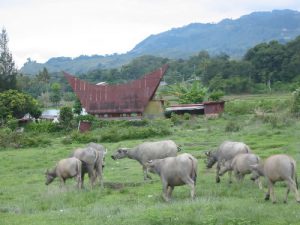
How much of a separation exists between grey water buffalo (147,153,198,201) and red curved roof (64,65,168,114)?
40.8 meters

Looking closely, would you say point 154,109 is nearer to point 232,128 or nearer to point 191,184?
point 232,128

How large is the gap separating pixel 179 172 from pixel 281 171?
2942 millimetres

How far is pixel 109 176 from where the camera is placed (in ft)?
72.3

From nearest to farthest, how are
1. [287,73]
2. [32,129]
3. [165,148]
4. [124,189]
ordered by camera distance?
[124,189]
[165,148]
[32,129]
[287,73]

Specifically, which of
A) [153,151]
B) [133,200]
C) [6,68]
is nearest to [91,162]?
[153,151]

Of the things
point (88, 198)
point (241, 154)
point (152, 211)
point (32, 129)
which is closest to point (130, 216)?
point (152, 211)

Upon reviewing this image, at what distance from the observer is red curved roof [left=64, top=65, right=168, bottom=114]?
5697cm

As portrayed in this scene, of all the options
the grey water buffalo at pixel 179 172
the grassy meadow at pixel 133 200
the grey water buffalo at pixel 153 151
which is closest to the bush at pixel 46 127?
the grassy meadow at pixel 133 200

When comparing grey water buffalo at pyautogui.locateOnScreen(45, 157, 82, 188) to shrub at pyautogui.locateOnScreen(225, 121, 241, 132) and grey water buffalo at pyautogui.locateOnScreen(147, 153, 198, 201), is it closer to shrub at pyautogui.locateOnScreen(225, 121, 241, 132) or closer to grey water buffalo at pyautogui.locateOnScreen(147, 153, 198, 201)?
grey water buffalo at pyautogui.locateOnScreen(147, 153, 198, 201)

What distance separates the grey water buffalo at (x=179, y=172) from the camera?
50.3 feet

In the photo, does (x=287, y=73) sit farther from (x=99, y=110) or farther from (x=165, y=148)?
(x=165, y=148)

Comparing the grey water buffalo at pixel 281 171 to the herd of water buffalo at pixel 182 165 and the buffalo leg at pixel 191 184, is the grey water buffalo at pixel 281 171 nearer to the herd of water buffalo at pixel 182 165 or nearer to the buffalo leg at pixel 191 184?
the herd of water buffalo at pixel 182 165

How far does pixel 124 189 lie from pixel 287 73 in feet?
213

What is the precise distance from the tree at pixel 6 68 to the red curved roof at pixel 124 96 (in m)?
12.5
